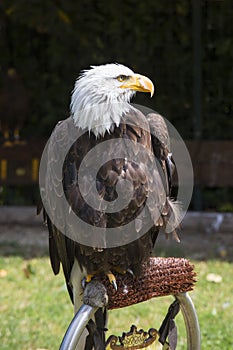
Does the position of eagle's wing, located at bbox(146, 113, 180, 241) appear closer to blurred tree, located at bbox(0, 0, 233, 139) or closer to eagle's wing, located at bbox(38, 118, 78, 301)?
eagle's wing, located at bbox(38, 118, 78, 301)

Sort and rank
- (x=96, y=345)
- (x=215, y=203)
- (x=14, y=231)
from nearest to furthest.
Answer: (x=96, y=345) → (x=14, y=231) → (x=215, y=203)

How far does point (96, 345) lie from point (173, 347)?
0.42 meters

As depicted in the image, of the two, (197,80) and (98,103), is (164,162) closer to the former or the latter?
(98,103)

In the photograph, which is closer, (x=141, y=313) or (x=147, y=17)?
(x=141, y=313)

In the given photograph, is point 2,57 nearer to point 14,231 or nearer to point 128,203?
point 14,231

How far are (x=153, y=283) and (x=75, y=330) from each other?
17.9 inches

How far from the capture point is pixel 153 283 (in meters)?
2.52

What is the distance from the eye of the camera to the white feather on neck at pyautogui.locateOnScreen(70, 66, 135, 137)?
2.51 metres

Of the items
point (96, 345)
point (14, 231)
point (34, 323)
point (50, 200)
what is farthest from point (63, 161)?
point (14, 231)

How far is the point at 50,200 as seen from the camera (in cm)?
271

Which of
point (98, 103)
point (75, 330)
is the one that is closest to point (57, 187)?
point (98, 103)

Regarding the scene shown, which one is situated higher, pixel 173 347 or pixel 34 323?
pixel 173 347

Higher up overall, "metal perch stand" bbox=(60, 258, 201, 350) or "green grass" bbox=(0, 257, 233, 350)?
"metal perch stand" bbox=(60, 258, 201, 350)

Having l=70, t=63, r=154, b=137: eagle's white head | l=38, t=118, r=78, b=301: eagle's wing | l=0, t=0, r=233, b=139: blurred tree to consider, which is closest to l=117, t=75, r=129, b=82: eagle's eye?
l=70, t=63, r=154, b=137: eagle's white head
